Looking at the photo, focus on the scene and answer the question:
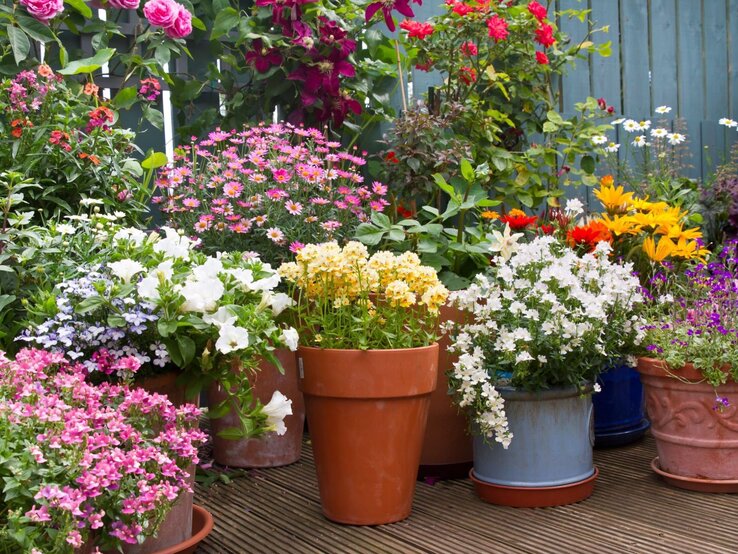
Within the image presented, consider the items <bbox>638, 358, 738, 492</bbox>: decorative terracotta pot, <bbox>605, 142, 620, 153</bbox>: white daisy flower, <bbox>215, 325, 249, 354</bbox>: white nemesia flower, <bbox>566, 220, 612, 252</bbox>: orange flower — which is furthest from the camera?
<bbox>605, 142, 620, 153</bbox>: white daisy flower

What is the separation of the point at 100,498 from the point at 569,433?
4.30ft

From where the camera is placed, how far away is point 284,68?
3279 millimetres

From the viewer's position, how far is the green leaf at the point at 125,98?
9.80ft

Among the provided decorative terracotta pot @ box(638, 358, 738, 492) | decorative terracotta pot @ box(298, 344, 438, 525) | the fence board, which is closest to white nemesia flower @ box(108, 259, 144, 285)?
decorative terracotta pot @ box(298, 344, 438, 525)

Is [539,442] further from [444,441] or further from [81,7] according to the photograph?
[81,7]

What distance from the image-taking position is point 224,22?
3246 mm

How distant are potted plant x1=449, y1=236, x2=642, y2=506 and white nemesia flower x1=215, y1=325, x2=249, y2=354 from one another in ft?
2.14

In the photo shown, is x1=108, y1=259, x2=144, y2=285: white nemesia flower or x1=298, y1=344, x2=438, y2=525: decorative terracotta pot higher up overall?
x1=108, y1=259, x2=144, y2=285: white nemesia flower

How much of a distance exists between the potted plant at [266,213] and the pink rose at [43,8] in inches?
22.4

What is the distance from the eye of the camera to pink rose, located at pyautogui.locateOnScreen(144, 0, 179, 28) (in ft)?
9.47

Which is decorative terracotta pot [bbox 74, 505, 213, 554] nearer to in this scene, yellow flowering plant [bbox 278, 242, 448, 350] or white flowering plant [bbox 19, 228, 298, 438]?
white flowering plant [bbox 19, 228, 298, 438]

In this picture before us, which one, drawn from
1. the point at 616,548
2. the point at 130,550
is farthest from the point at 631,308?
the point at 130,550

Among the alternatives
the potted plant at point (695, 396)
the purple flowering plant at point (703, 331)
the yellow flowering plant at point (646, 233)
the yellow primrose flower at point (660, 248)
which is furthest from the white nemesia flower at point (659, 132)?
the potted plant at point (695, 396)

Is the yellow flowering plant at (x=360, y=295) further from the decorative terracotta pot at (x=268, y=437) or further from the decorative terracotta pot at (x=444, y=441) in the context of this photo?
the decorative terracotta pot at (x=268, y=437)
